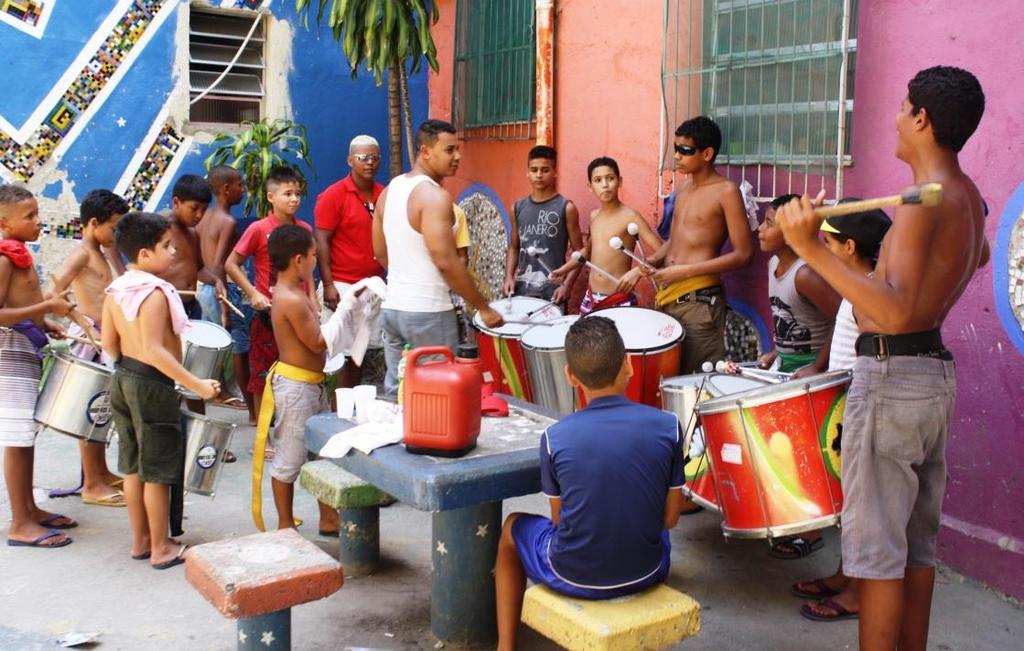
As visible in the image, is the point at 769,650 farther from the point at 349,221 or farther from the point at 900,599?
the point at 349,221

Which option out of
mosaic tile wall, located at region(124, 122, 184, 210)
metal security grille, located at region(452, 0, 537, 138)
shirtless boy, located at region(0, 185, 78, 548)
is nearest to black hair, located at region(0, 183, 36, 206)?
shirtless boy, located at region(0, 185, 78, 548)

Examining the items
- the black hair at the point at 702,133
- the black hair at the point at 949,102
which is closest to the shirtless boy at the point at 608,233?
the black hair at the point at 702,133

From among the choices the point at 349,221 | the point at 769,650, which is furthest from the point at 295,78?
the point at 769,650

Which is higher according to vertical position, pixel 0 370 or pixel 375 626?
pixel 0 370

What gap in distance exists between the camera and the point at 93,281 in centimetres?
508

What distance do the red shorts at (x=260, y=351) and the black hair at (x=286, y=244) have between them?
2.06 metres

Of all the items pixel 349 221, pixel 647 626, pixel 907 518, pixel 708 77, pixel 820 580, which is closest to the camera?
pixel 647 626

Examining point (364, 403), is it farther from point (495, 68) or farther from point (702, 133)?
point (495, 68)

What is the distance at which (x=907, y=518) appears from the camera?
309 centimetres

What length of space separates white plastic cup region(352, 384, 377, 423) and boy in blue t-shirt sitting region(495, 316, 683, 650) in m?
0.85

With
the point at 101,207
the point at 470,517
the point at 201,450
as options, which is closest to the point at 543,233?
the point at 101,207

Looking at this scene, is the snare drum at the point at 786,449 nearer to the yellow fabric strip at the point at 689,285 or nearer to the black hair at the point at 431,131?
the yellow fabric strip at the point at 689,285

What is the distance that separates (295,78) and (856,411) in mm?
6571

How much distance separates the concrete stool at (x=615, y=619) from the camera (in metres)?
2.85
